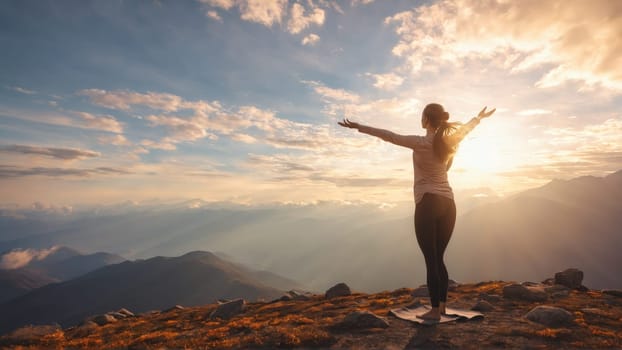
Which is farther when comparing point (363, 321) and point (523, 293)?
point (523, 293)

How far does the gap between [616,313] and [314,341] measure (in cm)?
1336

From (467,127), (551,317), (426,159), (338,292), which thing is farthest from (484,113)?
(338,292)

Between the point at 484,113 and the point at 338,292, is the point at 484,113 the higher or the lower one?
the higher one

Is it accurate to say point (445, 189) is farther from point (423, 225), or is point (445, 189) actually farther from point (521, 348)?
point (521, 348)

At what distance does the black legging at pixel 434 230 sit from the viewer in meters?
8.12

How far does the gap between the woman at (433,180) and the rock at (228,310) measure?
688 inches

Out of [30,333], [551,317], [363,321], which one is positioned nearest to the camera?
[363,321]

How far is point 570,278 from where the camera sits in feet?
84.5

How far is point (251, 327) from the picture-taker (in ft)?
41.4

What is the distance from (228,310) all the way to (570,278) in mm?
27245

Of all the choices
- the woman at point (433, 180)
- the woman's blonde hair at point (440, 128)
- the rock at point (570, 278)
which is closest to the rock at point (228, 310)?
the woman at point (433, 180)

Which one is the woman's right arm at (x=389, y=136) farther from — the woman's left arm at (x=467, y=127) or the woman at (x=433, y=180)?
the woman's left arm at (x=467, y=127)

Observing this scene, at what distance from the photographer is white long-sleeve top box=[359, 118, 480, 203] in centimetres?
806

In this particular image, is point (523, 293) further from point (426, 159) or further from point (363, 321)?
point (426, 159)
